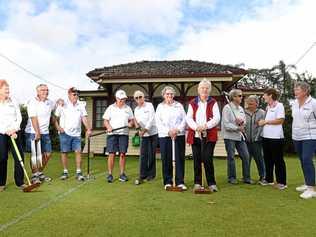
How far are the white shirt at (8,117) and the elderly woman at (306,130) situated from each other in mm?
4359

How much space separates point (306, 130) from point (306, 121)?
133 mm

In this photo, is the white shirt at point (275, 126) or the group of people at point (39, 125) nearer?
the group of people at point (39, 125)

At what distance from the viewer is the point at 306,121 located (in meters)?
5.68

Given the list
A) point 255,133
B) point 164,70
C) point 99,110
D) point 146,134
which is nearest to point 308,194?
point 255,133

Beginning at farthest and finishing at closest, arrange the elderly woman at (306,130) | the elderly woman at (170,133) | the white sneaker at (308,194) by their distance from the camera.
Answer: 1. the elderly woman at (170,133)
2. the elderly woman at (306,130)
3. the white sneaker at (308,194)

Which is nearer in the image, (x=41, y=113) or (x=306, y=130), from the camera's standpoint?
(x=306, y=130)

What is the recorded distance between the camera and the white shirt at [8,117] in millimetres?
6078

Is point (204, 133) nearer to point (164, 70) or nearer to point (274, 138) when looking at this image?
point (274, 138)

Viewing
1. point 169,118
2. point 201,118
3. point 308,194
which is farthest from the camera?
point 169,118

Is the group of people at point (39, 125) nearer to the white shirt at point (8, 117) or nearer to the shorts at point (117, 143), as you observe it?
the white shirt at point (8, 117)

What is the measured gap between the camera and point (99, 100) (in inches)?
608

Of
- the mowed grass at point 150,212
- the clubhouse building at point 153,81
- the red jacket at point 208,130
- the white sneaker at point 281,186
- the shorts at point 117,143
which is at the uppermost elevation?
the clubhouse building at point 153,81

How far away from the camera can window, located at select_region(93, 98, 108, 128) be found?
15.3 meters

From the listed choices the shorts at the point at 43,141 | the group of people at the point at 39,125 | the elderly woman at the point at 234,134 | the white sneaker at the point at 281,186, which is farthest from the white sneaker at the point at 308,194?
the shorts at the point at 43,141
